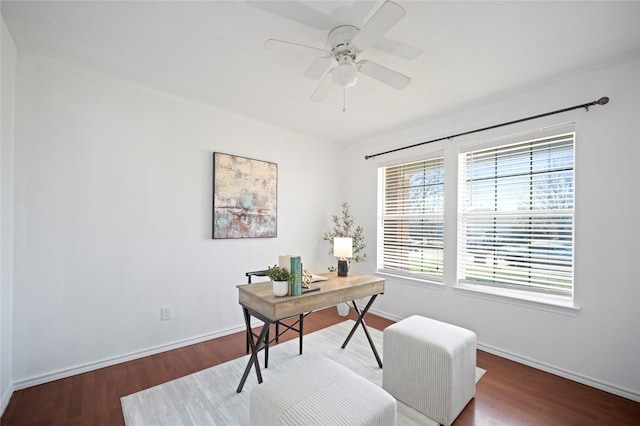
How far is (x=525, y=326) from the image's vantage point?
2639 mm

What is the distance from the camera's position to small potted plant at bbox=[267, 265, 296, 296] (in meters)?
2.00

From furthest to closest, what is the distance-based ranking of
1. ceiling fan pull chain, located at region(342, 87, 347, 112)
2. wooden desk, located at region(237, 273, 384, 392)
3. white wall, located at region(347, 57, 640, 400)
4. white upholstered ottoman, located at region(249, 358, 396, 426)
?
ceiling fan pull chain, located at region(342, 87, 347, 112), white wall, located at region(347, 57, 640, 400), wooden desk, located at region(237, 273, 384, 392), white upholstered ottoman, located at region(249, 358, 396, 426)

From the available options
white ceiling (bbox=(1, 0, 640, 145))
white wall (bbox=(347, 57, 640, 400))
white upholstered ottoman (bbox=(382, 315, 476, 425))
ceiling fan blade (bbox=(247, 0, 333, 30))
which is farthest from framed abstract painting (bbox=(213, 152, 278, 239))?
white wall (bbox=(347, 57, 640, 400))

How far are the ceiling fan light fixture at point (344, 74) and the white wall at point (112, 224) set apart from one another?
6.04 feet

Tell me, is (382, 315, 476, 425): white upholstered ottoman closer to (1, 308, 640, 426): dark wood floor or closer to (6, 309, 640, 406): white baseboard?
(1, 308, 640, 426): dark wood floor

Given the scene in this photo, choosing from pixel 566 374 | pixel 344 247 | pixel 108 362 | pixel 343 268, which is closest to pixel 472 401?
pixel 566 374

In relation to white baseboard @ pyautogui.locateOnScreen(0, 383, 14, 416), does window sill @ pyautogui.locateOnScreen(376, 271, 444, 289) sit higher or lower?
higher

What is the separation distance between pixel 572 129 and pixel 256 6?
2.76m

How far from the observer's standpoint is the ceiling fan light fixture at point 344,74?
70.1 inches

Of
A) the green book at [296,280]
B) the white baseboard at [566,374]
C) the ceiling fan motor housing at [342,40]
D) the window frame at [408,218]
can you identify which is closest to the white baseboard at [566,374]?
the white baseboard at [566,374]

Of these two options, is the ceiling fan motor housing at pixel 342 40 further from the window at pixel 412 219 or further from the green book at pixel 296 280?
the window at pixel 412 219

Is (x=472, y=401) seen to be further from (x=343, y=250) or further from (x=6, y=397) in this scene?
(x=6, y=397)

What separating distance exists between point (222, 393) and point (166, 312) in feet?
3.65

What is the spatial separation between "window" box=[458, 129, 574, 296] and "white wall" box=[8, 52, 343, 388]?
2512mm
